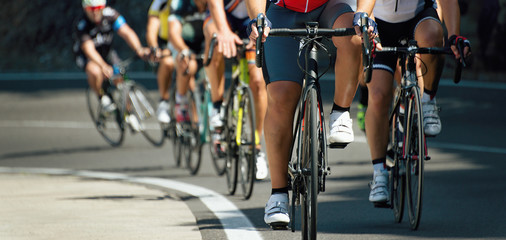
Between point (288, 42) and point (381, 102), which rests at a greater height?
point (288, 42)

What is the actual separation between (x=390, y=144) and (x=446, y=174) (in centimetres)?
251

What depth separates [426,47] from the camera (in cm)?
664

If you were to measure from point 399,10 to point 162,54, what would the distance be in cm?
455

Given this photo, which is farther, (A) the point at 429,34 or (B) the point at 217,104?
(B) the point at 217,104

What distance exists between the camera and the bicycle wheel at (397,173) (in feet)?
22.0

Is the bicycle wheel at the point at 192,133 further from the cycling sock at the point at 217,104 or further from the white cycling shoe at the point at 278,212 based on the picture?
the white cycling shoe at the point at 278,212

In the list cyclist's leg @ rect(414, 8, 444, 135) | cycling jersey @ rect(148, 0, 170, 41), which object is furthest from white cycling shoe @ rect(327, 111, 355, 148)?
cycling jersey @ rect(148, 0, 170, 41)

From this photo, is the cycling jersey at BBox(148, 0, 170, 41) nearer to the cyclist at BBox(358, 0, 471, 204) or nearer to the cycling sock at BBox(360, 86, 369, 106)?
the cycling sock at BBox(360, 86, 369, 106)

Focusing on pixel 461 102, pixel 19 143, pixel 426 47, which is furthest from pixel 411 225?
pixel 461 102

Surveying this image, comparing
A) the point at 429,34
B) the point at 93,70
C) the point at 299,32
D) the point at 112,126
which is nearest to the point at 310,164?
the point at 299,32

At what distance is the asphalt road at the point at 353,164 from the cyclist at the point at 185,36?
763 millimetres

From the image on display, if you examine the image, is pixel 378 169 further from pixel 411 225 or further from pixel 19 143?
pixel 19 143

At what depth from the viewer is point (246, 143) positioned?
8.05m

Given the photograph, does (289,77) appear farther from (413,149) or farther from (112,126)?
(112,126)
